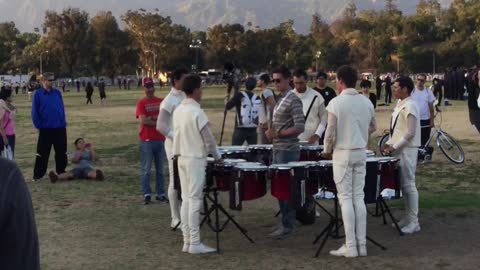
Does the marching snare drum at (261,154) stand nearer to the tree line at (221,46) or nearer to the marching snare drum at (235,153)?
the marching snare drum at (235,153)

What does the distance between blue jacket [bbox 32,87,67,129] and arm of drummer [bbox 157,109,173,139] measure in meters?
4.77

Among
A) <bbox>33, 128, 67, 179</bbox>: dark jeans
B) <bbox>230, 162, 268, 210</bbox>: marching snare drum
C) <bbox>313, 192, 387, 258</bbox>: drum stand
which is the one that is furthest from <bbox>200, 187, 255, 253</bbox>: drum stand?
<bbox>33, 128, 67, 179</bbox>: dark jeans

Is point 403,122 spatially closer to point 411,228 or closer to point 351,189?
point 411,228

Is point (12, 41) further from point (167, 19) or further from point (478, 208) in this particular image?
point (478, 208)

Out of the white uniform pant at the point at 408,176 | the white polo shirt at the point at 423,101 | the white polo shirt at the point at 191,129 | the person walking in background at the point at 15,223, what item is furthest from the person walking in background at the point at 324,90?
the person walking in background at the point at 15,223

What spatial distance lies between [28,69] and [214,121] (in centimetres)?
9328

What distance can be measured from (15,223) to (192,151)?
5.33 m

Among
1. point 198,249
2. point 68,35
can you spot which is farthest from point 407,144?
point 68,35

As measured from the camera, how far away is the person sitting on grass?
491 inches

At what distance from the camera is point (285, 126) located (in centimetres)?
774

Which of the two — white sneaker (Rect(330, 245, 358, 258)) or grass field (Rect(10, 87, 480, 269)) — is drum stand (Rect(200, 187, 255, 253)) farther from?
white sneaker (Rect(330, 245, 358, 258))

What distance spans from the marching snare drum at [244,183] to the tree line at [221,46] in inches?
3374

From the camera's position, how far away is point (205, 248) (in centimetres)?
733

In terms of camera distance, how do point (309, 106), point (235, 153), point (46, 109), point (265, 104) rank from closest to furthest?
point (235, 153) < point (309, 106) < point (265, 104) < point (46, 109)
